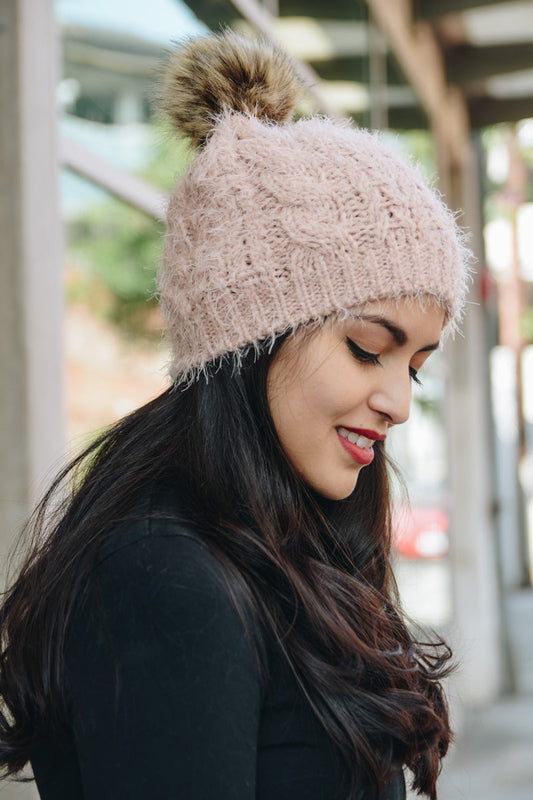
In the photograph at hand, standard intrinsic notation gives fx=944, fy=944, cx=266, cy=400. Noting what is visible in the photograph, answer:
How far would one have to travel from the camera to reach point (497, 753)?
6055mm

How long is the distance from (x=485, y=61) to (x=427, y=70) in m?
0.58

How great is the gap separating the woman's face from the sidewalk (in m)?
3.33

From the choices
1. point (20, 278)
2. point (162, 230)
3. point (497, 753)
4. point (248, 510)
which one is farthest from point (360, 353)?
point (497, 753)

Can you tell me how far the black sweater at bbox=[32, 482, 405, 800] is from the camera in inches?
42.1

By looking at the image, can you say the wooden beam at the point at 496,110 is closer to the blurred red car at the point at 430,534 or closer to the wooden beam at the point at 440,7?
the wooden beam at the point at 440,7

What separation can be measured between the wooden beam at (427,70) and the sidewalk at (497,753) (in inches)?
162

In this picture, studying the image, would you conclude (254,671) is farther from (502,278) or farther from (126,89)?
(502,278)

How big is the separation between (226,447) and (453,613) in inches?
240

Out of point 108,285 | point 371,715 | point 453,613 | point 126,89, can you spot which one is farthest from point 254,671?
point 453,613

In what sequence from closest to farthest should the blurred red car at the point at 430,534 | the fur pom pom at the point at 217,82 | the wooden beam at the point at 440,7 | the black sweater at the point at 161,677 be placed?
the black sweater at the point at 161,677 < the fur pom pom at the point at 217,82 < the wooden beam at the point at 440,7 < the blurred red car at the point at 430,534

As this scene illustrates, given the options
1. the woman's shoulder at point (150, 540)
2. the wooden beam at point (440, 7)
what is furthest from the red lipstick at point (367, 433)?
the wooden beam at point (440, 7)

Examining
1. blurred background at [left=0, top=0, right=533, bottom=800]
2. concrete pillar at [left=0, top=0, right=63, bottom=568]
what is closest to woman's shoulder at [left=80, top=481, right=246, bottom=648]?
blurred background at [left=0, top=0, right=533, bottom=800]

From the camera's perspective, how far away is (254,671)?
3.77 ft

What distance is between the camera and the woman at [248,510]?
1.09 m
